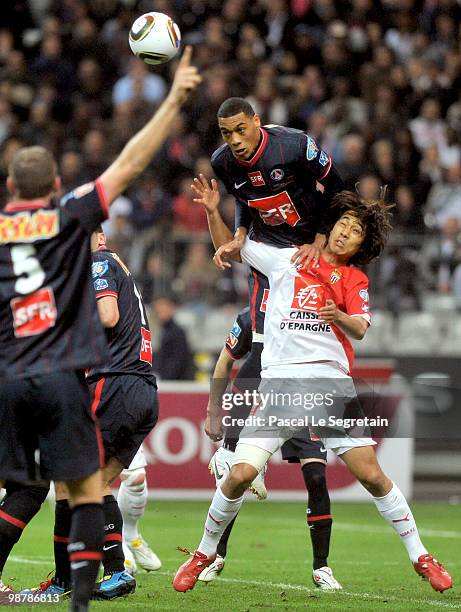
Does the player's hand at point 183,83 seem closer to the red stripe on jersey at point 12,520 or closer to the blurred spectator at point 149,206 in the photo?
the red stripe on jersey at point 12,520

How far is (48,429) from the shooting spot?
589 cm

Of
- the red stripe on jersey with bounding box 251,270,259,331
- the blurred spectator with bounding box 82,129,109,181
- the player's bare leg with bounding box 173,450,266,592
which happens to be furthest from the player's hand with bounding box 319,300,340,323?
the blurred spectator with bounding box 82,129,109,181

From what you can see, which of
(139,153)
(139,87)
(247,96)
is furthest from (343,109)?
(139,153)

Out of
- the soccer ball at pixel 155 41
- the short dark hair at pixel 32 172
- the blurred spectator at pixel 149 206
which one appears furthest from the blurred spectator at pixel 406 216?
the short dark hair at pixel 32 172

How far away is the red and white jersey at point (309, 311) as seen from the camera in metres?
7.62

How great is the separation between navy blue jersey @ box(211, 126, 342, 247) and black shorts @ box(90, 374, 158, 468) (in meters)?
1.48

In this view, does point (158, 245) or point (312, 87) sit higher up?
point (312, 87)

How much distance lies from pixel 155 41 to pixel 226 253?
1739 millimetres

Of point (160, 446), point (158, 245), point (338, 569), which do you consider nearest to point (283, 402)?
point (338, 569)

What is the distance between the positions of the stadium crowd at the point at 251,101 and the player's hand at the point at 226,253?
7.25m

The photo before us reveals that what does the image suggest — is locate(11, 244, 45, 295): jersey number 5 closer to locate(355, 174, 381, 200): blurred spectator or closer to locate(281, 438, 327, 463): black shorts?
locate(281, 438, 327, 463): black shorts

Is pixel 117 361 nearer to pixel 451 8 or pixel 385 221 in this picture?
pixel 385 221

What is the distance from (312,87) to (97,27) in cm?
397

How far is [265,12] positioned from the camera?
19922mm
